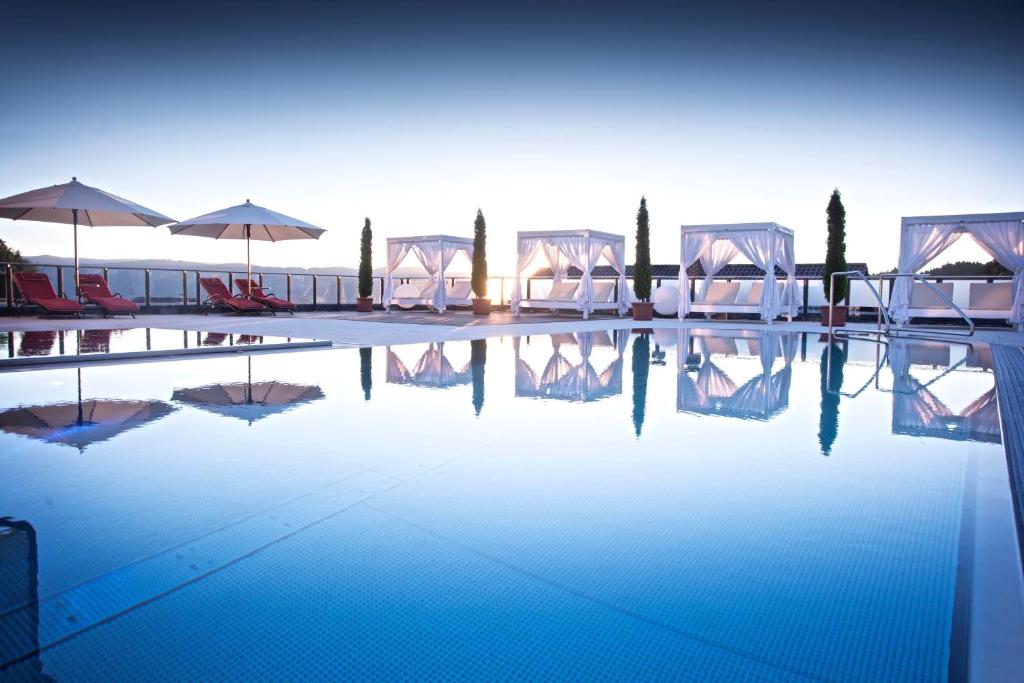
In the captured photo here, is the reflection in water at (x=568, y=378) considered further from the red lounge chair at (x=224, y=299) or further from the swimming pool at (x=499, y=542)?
the red lounge chair at (x=224, y=299)

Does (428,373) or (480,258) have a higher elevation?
(480,258)

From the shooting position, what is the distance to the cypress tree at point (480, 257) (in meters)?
17.4

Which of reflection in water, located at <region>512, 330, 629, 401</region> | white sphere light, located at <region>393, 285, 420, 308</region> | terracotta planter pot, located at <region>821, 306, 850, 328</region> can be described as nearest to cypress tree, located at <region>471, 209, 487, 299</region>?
white sphere light, located at <region>393, 285, 420, 308</region>

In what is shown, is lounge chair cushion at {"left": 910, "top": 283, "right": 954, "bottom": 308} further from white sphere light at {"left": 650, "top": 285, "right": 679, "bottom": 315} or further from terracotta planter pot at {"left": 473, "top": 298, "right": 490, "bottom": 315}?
terracotta planter pot at {"left": 473, "top": 298, "right": 490, "bottom": 315}

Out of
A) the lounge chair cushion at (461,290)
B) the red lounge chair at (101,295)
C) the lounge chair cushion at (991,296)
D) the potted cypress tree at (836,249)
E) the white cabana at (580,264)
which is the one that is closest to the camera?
the red lounge chair at (101,295)

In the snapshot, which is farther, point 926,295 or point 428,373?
point 926,295

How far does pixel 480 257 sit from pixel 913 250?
10.6m

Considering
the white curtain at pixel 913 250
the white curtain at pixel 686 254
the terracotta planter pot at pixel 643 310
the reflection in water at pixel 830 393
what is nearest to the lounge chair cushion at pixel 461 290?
the terracotta planter pot at pixel 643 310

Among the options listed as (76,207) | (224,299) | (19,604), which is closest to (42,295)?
(76,207)

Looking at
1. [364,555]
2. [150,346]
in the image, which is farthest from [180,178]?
[364,555]

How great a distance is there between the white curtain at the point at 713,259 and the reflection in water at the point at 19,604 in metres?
15.5

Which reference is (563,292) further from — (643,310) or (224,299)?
(224,299)

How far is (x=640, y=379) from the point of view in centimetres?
541

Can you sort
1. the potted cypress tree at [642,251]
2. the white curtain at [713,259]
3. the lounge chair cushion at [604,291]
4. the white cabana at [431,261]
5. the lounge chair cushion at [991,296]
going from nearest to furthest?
the lounge chair cushion at [991,296] → the white curtain at [713,259] → the potted cypress tree at [642,251] → the lounge chair cushion at [604,291] → the white cabana at [431,261]
